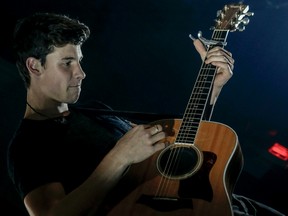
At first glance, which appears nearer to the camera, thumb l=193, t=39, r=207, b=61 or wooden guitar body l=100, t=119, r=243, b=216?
wooden guitar body l=100, t=119, r=243, b=216

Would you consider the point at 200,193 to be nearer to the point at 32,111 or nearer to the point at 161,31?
the point at 32,111

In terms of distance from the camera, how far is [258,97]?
5.89 metres

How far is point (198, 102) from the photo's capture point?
6.44 ft

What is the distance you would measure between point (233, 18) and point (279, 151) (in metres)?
4.02

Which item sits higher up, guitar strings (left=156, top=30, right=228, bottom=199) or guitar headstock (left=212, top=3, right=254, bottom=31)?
guitar headstock (left=212, top=3, right=254, bottom=31)

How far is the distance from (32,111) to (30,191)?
676 mm

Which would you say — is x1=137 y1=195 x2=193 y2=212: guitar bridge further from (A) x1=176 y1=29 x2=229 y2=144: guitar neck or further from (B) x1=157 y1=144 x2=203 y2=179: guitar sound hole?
(A) x1=176 y1=29 x2=229 y2=144: guitar neck

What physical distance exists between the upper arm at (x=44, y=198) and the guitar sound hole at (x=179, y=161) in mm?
547

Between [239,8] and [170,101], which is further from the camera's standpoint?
[170,101]

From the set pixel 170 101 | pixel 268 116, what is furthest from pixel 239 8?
pixel 268 116

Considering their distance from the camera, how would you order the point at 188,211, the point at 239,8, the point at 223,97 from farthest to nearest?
the point at 223,97
the point at 239,8
the point at 188,211

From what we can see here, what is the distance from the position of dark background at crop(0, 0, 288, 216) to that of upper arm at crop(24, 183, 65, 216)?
3.04 metres

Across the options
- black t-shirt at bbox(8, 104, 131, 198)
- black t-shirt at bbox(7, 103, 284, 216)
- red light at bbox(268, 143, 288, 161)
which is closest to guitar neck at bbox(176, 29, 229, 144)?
black t-shirt at bbox(7, 103, 284, 216)

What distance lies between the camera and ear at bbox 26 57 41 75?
7.74ft
